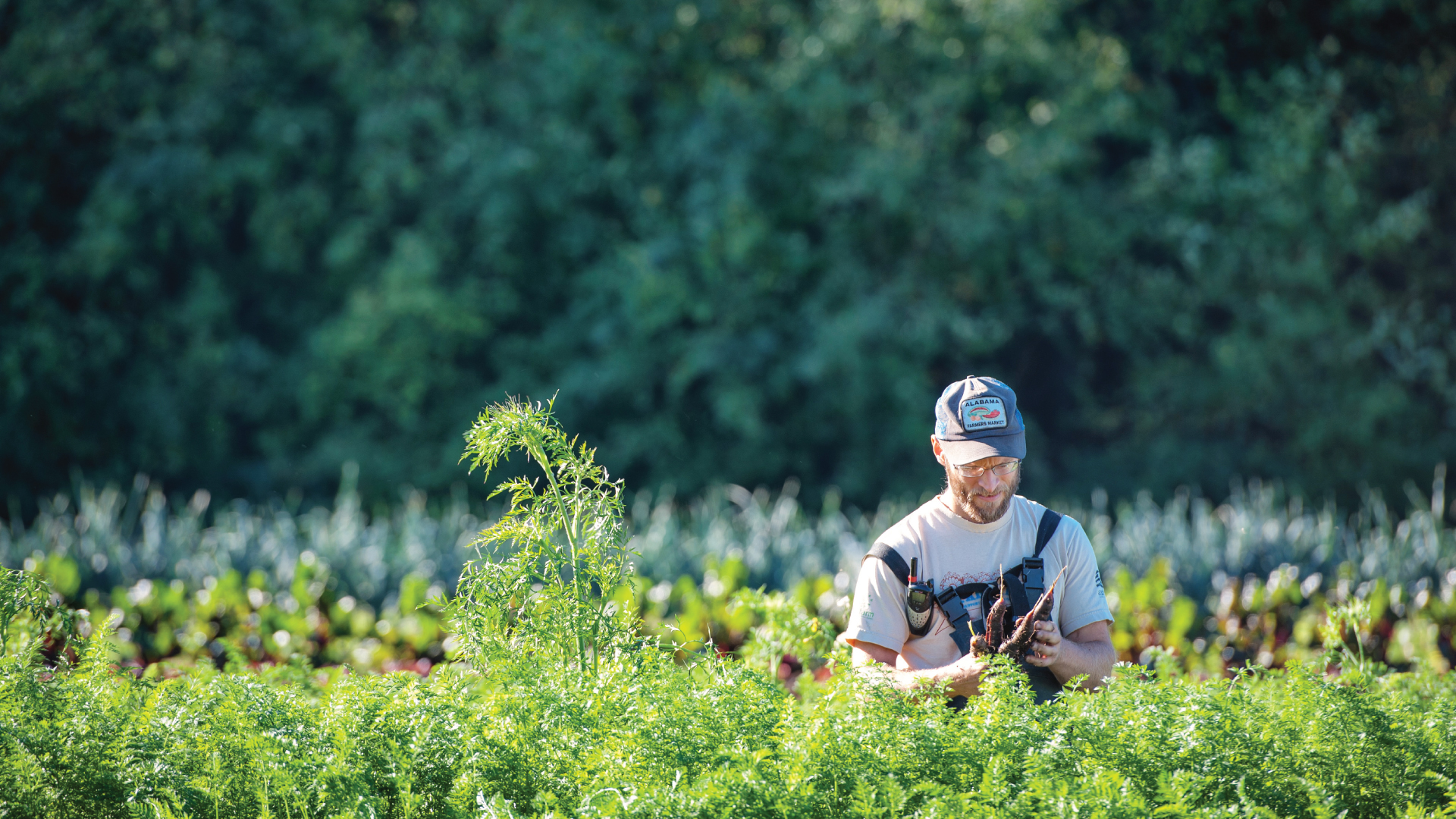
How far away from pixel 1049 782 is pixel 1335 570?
4.09 m

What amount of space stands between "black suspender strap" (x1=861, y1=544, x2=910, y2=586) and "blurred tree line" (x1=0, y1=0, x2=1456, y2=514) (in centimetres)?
689

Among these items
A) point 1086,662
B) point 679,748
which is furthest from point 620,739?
point 1086,662

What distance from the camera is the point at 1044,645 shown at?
237 cm

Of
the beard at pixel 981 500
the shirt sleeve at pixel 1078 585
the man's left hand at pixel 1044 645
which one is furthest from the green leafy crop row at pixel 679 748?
the beard at pixel 981 500

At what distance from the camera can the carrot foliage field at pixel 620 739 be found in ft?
6.55

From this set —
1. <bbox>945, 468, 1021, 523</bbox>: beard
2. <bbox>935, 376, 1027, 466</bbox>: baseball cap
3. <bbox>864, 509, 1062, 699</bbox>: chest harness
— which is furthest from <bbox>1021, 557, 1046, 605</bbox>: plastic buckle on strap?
<bbox>935, 376, 1027, 466</bbox>: baseball cap

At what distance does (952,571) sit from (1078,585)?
301mm

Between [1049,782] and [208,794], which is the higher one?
[208,794]

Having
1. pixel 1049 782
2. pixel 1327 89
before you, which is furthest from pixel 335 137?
pixel 1049 782

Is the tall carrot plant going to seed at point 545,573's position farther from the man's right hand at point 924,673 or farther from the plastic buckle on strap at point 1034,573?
the plastic buckle on strap at point 1034,573

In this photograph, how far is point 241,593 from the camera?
512 centimetres

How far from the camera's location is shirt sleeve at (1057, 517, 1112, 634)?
258 centimetres

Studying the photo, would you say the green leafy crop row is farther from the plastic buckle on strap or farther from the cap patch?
the cap patch

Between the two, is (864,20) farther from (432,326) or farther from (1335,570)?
(1335,570)
